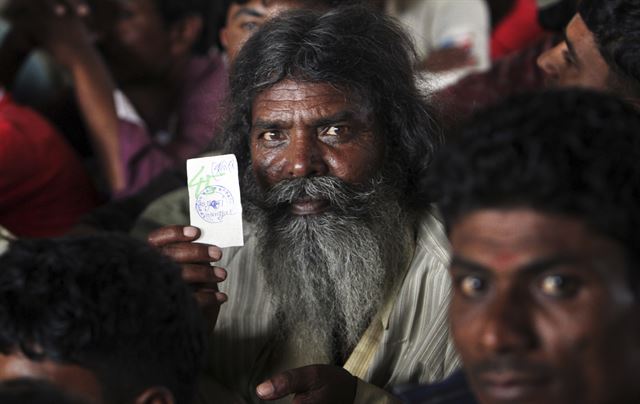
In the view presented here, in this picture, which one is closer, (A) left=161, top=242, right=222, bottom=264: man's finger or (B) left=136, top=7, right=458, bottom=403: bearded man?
(A) left=161, top=242, right=222, bottom=264: man's finger

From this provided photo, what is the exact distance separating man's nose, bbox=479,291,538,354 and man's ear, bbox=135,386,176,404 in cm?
64

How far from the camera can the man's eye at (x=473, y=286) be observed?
5.79ft

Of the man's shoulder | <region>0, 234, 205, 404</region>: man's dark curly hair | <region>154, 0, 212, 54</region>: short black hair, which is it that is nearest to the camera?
<region>0, 234, 205, 404</region>: man's dark curly hair

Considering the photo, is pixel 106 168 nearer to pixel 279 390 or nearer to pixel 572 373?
pixel 279 390

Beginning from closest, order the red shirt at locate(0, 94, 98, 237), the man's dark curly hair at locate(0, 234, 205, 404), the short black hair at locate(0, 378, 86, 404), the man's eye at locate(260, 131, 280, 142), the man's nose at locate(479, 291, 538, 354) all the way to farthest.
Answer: the short black hair at locate(0, 378, 86, 404) < the man's nose at locate(479, 291, 538, 354) < the man's dark curly hair at locate(0, 234, 205, 404) < the man's eye at locate(260, 131, 280, 142) < the red shirt at locate(0, 94, 98, 237)

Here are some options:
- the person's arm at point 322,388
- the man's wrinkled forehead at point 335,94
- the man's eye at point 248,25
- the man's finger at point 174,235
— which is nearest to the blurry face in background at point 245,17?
the man's eye at point 248,25

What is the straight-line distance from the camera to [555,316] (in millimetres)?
1698

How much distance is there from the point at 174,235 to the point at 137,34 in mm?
2501

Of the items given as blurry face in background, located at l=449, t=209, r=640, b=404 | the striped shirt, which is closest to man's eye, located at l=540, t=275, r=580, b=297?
blurry face in background, located at l=449, t=209, r=640, b=404

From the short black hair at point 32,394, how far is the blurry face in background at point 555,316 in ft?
2.14

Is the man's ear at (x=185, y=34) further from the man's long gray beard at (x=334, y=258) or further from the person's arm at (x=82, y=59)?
the man's long gray beard at (x=334, y=258)

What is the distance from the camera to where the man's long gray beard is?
298 centimetres

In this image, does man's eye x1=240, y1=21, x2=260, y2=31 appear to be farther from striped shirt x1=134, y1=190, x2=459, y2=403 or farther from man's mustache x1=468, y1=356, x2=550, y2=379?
man's mustache x1=468, y1=356, x2=550, y2=379

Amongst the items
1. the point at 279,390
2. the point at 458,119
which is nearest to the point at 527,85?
the point at 458,119
